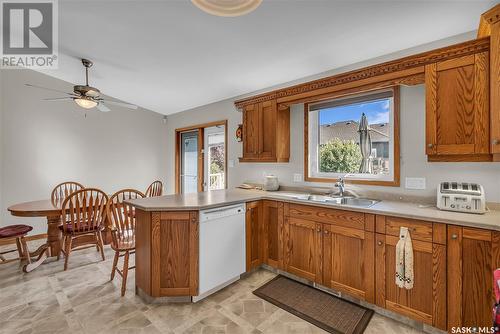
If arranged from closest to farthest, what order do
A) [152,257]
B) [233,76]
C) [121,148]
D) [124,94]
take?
[152,257] → [233,76] → [124,94] → [121,148]

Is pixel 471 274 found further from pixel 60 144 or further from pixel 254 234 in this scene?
pixel 60 144

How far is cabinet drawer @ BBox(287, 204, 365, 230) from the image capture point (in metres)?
2.02

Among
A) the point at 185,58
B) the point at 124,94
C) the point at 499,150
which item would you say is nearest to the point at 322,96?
the point at 499,150

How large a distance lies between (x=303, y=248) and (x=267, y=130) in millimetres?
1482

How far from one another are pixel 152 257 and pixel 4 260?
2.38 m

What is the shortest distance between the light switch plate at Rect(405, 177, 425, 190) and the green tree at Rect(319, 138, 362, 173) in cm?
56

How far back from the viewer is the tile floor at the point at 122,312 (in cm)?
181

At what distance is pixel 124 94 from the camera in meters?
4.45

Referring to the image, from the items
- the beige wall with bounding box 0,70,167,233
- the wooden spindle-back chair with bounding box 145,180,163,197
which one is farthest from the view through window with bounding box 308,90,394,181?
the beige wall with bounding box 0,70,167,233

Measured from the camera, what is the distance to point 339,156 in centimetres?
288

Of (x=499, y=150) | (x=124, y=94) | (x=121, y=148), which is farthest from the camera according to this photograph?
(x=121, y=148)

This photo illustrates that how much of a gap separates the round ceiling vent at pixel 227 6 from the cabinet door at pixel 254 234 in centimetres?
180

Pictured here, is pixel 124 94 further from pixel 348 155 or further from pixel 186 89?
pixel 348 155

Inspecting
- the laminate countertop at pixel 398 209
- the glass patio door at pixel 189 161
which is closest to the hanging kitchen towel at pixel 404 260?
the laminate countertop at pixel 398 209
